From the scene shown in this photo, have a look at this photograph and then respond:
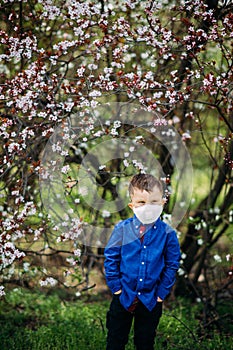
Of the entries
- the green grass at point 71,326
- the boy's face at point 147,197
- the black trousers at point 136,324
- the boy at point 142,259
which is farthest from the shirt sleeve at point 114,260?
the green grass at point 71,326

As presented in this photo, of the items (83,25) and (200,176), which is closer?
(83,25)

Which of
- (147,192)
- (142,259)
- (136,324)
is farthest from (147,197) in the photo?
(136,324)

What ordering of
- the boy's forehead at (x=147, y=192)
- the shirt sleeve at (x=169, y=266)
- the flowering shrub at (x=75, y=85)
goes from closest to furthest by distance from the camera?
the boy's forehead at (x=147, y=192), the shirt sleeve at (x=169, y=266), the flowering shrub at (x=75, y=85)

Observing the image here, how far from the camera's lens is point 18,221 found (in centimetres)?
345

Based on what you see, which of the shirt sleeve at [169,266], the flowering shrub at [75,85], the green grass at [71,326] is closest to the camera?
the shirt sleeve at [169,266]

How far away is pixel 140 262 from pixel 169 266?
0.18 metres

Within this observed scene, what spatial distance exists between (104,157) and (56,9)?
154 cm

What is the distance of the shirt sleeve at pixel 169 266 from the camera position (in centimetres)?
275

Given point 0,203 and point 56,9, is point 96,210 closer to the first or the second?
point 0,203

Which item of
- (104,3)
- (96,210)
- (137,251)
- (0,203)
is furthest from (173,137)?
(137,251)

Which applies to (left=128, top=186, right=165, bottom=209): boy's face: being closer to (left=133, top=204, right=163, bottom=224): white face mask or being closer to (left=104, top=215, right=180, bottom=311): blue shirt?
(left=133, top=204, right=163, bottom=224): white face mask

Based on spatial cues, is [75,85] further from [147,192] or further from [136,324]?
[136,324]

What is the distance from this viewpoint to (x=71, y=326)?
13.2 feet

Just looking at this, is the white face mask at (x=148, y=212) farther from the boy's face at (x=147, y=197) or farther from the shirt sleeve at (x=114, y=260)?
the shirt sleeve at (x=114, y=260)
